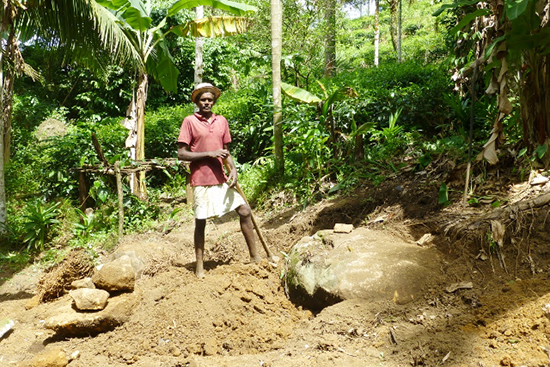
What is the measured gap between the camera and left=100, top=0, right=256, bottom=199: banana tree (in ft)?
23.6

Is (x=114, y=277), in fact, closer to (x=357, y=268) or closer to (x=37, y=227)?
(x=357, y=268)

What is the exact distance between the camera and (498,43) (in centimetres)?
400

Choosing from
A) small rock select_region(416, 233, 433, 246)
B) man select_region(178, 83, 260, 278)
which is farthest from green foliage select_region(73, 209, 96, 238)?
small rock select_region(416, 233, 433, 246)

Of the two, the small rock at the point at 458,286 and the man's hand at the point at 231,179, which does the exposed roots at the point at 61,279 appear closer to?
the man's hand at the point at 231,179

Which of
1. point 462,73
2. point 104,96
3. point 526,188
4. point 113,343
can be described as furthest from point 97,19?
point 104,96

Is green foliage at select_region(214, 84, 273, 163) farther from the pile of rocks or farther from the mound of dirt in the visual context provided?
the pile of rocks

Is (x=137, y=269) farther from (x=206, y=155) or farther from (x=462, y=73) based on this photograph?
(x=462, y=73)

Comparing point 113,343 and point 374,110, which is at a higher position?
point 374,110

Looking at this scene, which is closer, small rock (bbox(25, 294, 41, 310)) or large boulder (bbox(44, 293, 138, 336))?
large boulder (bbox(44, 293, 138, 336))

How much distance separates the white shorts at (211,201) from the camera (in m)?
4.17

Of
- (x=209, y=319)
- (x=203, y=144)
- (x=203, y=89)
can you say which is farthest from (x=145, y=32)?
(x=209, y=319)

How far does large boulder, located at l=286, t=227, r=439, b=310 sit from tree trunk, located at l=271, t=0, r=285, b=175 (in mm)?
2938

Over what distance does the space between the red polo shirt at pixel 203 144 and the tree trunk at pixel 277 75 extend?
254 cm

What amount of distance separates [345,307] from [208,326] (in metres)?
1.16
